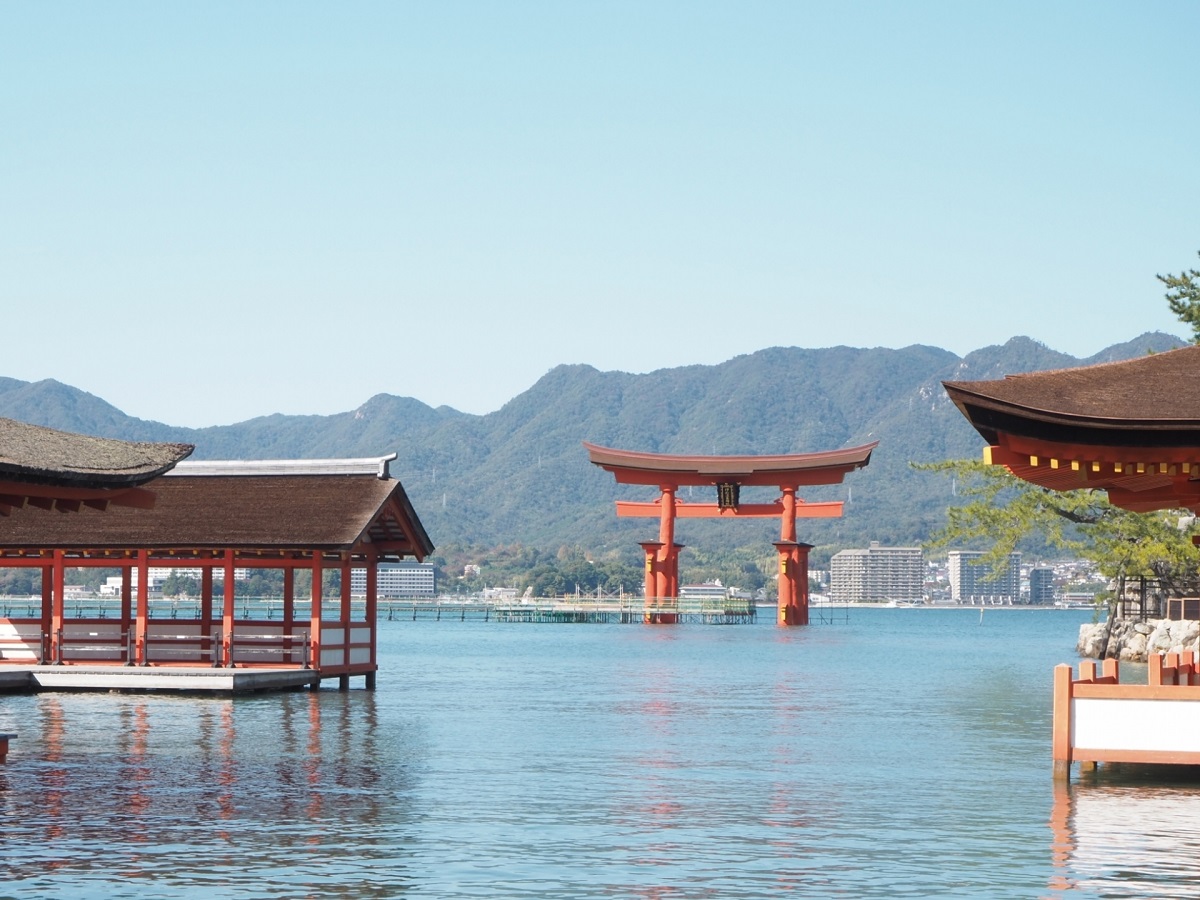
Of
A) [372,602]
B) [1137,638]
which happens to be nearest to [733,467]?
[1137,638]

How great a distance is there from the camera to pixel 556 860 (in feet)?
45.2

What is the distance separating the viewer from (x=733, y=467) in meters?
84.2

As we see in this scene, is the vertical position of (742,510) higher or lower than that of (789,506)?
lower

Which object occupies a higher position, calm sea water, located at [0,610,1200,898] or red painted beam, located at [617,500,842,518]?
red painted beam, located at [617,500,842,518]

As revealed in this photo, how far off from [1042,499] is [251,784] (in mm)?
36110

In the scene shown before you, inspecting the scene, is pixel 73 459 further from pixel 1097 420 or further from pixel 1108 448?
pixel 1108 448

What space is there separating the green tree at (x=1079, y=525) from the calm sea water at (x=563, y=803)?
50.2 feet

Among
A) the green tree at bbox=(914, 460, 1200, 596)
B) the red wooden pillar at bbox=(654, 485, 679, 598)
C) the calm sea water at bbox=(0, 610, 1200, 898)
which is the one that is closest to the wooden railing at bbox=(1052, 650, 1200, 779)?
the calm sea water at bbox=(0, 610, 1200, 898)

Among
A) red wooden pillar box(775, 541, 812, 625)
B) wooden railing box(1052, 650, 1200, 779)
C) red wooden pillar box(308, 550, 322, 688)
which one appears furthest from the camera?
red wooden pillar box(775, 541, 812, 625)

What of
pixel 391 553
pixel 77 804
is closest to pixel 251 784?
pixel 77 804

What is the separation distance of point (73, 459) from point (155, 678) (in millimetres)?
16318

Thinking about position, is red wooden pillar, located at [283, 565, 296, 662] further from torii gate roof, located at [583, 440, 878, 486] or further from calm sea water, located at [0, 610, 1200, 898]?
torii gate roof, located at [583, 440, 878, 486]

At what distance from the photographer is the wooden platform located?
29938 millimetres

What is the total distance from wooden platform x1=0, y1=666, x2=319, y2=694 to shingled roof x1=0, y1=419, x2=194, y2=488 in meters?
13.5
